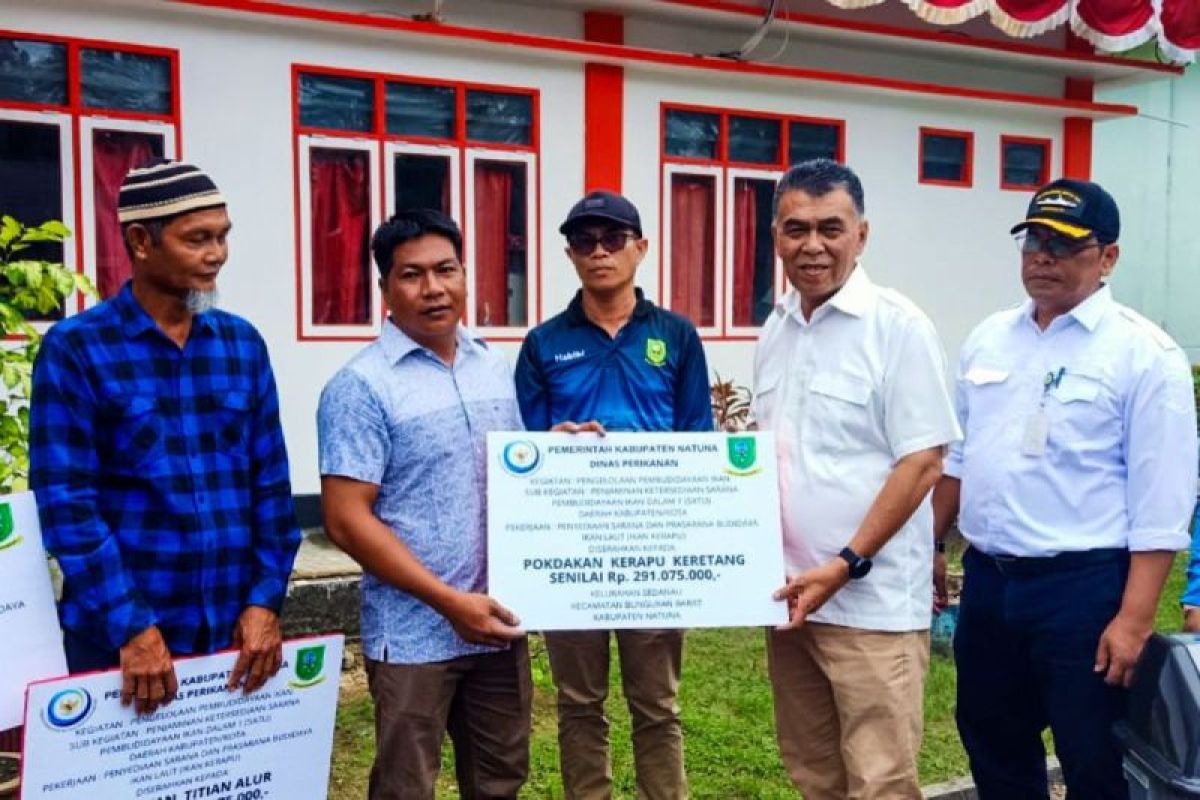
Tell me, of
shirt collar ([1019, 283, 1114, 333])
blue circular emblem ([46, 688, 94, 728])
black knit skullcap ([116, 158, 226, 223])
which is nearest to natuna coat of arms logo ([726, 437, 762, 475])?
shirt collar ([1019, 283, 1114, 333])

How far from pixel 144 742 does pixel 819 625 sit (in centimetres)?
174

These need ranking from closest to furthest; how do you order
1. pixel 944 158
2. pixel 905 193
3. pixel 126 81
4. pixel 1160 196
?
pixel 126 81
pixel 905 193
pixel 944 158
pixel 1160 196

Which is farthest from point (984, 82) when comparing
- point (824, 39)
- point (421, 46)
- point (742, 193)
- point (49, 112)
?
point (49, 112)

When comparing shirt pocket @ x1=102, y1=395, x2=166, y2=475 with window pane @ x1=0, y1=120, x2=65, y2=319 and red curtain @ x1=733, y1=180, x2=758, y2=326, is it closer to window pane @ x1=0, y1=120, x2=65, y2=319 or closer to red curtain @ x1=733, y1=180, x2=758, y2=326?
window pane @ x1=0, y1=120, x2=65, y2=319

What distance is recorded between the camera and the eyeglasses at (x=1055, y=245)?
3000 mm

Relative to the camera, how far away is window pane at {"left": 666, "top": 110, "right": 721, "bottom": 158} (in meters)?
8.49

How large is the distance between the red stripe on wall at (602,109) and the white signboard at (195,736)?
18.8ft

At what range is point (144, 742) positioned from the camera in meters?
2.59

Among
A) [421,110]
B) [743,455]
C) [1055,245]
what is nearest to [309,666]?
[743,455]

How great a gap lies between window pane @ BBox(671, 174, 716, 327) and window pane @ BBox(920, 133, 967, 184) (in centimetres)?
216

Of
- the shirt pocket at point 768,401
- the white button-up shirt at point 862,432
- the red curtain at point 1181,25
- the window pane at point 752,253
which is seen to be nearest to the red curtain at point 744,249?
the window pane at point 752,253

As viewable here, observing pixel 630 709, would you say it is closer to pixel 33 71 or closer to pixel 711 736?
pixel 711 736

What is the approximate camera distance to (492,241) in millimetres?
7973

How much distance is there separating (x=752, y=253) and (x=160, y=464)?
7.08 meters
